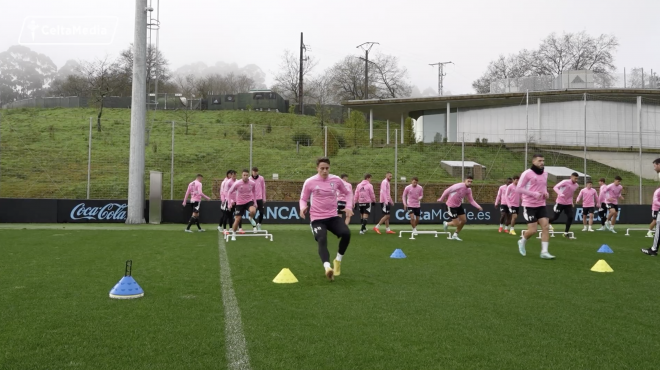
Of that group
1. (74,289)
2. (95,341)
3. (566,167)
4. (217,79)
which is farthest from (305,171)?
(217,79)

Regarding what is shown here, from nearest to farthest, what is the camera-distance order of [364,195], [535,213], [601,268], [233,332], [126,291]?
[233,332] → [126,291] → [601,268] → [535,213] → [364,195]

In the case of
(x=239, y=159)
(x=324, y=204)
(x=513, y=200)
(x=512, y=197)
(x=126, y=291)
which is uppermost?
(x=239, y=159)

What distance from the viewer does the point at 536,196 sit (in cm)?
1192

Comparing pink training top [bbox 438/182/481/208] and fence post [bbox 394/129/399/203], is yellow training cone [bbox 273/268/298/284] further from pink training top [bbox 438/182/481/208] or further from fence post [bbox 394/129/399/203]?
fence post [bbox 394/129/399/203]

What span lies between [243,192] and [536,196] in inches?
312

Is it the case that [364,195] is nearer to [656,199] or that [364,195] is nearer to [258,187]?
[258,187]

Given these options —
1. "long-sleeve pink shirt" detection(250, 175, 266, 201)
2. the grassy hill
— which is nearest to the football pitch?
"long-sleeve pink shirt" detection(250, 175, 266, 201)

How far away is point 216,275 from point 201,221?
600 inches

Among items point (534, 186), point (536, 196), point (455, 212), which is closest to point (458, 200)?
point (455, 212)

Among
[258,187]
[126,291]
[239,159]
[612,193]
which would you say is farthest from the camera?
[239,159]

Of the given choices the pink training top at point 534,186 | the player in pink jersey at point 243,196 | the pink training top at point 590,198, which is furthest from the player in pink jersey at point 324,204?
the pink training top at point 590,198

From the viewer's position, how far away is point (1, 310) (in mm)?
5867

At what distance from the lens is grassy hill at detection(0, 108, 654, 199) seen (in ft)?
83.7

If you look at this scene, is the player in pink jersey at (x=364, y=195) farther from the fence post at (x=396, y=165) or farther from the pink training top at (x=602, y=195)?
the pink training top at (x=602, y=195)
